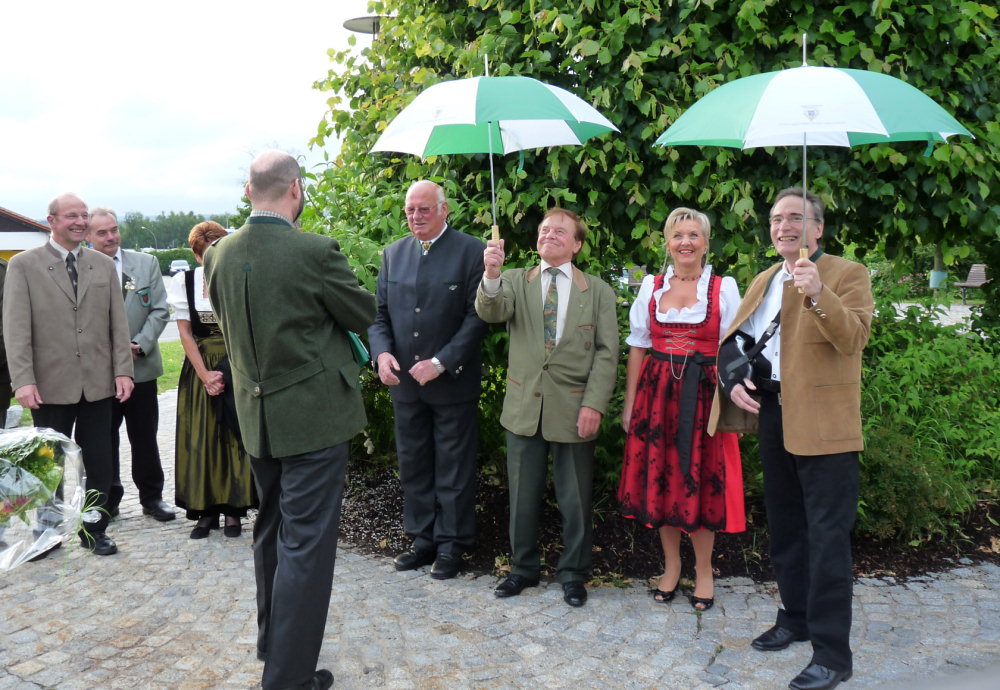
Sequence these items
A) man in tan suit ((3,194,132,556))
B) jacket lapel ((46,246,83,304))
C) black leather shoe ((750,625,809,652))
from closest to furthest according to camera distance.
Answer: black leather shoe ((750,625,809,652)), man in tan suit ((3,194,132,556)), jacket lapel ((46,246,83,304))

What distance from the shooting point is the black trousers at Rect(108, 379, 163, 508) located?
5.95 m

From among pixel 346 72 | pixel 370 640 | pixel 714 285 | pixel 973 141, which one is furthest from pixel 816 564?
pixel 346 72

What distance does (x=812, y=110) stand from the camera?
323cm

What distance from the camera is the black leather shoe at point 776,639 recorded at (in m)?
3.84

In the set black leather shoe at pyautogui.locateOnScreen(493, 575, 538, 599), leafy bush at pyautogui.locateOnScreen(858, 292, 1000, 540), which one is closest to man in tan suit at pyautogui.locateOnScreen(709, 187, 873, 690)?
black leather shoe at pyautogui.locateOnScreen(493, 575, 538, 599)

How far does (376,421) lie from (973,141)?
467 centimetres

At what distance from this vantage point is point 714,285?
4.30 metres

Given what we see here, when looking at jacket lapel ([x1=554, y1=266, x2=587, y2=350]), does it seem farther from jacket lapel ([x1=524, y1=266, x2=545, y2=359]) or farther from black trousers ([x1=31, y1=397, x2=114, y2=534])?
black trousers ([x1=31, y1=397, x2=114, y2=534])

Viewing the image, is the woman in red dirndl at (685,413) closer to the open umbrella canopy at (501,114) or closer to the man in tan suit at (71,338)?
the open umbrella canopy at (501,114)

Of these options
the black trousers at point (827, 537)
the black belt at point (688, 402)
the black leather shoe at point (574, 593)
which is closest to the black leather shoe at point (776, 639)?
the black trousers at point (827, 537)

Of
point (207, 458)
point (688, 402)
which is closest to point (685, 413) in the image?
point (688, 402)

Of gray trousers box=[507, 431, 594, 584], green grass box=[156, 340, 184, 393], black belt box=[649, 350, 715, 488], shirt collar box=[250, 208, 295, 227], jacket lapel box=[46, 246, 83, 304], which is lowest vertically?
green grass box=[156, 340, 184, 393]

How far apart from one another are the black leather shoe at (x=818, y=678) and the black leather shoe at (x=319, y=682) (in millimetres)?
1927

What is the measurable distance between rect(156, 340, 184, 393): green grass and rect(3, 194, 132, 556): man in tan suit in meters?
6.07
